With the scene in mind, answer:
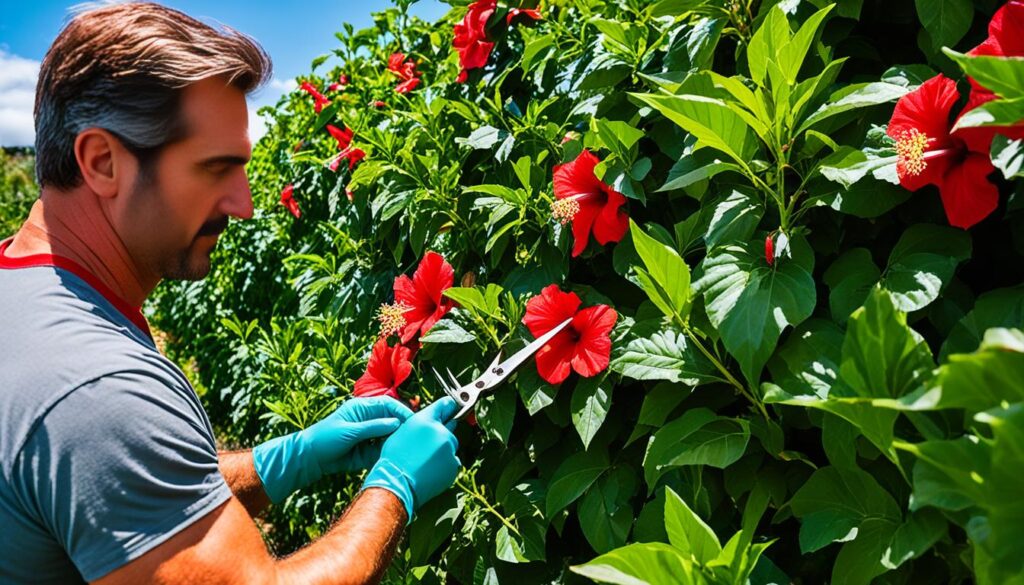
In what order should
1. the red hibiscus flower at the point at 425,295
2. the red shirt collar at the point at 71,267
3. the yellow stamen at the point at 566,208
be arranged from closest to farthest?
the red shirt collar at the point at 71,267
the yellow stamen at the point at 566,208
the red hibiscus flower at the point at 425,295

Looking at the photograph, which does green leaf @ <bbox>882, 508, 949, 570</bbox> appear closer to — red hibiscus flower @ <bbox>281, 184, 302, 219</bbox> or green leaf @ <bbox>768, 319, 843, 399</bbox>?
green leaf @ <bbox>768, 319, 843, 399</bbox>

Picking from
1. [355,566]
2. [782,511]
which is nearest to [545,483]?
[355,566]

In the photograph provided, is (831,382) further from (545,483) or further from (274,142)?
(274,142)

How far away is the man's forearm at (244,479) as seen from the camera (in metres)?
2.02

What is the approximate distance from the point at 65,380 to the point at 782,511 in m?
1.11

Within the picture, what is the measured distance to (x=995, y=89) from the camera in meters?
0.87

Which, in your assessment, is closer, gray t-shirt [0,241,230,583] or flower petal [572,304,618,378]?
gray t-shirt [0,241,230,583]

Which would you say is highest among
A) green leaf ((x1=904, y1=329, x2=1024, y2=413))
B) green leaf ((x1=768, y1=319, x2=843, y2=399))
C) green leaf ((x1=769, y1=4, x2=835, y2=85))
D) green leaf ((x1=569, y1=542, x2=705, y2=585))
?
green leaf ((x1=769, y1=4, x2=835, y2=85))

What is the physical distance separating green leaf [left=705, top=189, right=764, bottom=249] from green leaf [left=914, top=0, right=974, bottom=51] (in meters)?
0.34

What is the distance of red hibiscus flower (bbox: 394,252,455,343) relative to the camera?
72.2 inches

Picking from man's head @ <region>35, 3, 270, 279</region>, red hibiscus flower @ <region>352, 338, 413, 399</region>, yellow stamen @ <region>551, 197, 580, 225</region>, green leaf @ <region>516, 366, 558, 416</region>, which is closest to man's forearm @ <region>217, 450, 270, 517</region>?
red hibiscus flower @ <region>352, 338, 413, 399</region>

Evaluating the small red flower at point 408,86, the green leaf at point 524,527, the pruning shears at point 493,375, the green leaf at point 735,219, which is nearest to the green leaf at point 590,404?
the pruning shears at point 493,375

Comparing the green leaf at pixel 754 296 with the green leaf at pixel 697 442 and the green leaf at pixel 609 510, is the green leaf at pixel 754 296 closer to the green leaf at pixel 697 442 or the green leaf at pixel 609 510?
the green leaf at pixel 697 442

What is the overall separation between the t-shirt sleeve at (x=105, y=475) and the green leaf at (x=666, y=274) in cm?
78
